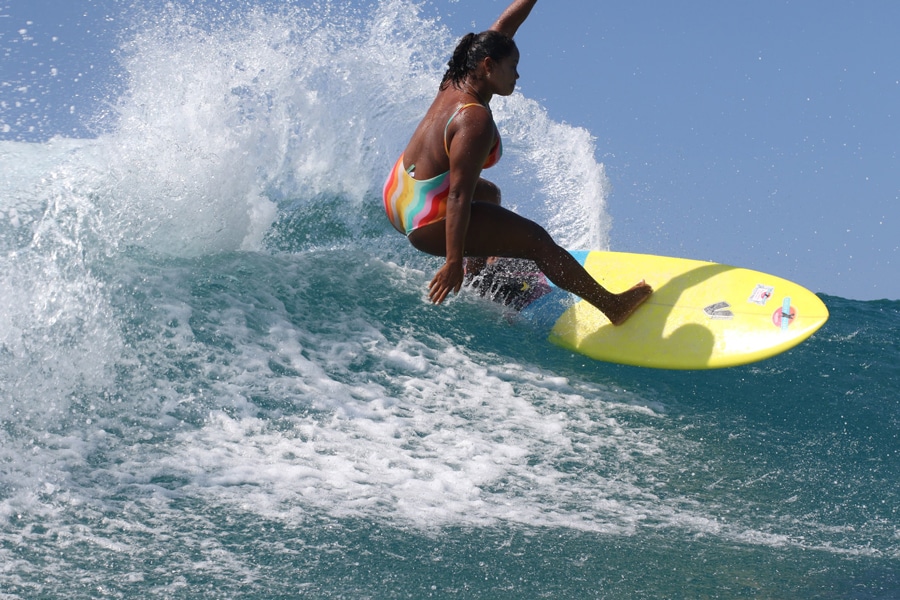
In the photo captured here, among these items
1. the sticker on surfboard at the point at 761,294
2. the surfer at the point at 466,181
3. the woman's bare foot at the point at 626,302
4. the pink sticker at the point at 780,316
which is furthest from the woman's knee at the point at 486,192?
the pink sticker at the point at 780,316

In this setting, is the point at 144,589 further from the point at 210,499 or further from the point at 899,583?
the point at 899,583

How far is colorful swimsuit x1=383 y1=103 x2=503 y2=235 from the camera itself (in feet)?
14.5

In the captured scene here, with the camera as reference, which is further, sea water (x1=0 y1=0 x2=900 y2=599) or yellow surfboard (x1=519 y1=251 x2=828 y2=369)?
yellow surfboard (x1=519 y1=251 x2=828 y2=369)

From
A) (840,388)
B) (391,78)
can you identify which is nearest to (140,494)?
(840,388)

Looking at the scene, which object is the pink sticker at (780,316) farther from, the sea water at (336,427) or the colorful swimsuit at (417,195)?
the colorful swimsuit at (417,195)

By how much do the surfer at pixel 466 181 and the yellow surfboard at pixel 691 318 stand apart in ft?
0.96

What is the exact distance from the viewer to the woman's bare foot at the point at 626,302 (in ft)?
16.2

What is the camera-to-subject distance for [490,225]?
449 cm

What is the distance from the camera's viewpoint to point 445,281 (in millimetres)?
4078

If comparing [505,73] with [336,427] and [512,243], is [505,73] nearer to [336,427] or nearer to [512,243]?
[512,243]

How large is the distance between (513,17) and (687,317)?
6.57 ft

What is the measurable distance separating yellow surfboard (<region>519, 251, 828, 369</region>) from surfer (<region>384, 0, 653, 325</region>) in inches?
11.5

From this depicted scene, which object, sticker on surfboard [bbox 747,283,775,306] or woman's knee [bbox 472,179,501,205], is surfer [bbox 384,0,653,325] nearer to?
woman's knee [bbox 472,179,501,205]

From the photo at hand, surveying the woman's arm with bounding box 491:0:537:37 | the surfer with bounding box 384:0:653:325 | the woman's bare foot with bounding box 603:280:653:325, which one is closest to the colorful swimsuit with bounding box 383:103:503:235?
the surfer with bounding box 384:0:653:325
